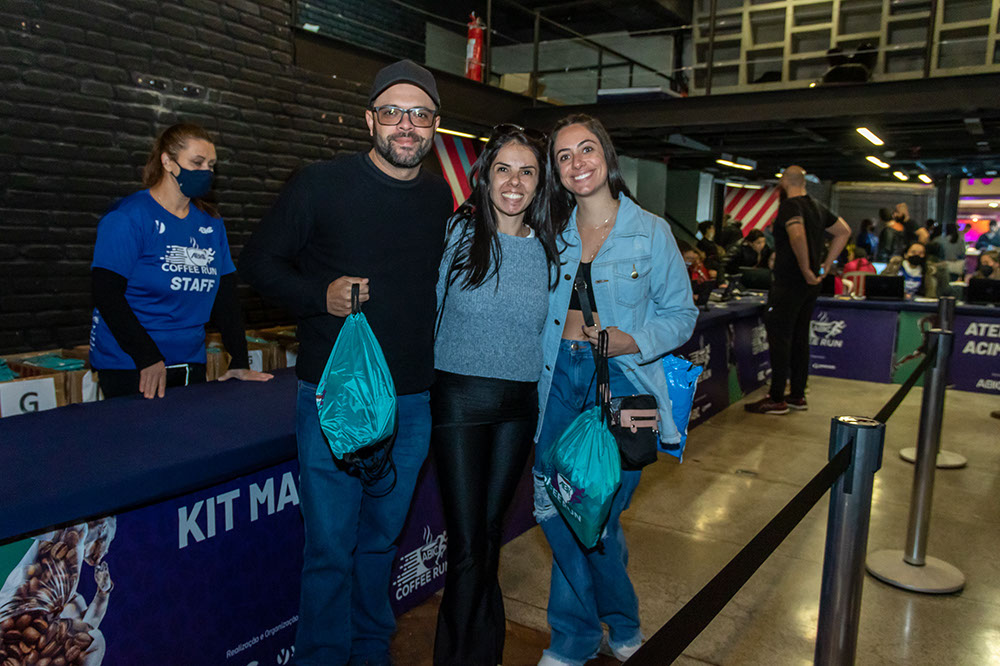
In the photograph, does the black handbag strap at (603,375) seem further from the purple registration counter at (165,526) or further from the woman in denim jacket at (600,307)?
the purple registration counter at (165,526)

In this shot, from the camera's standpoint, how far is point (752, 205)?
18.9 m

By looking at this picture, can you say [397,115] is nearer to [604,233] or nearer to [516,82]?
[604,233]

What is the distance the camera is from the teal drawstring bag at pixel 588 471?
160 centimetres

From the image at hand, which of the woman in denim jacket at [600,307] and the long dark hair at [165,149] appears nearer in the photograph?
the woman in denim jacket at [600,307]

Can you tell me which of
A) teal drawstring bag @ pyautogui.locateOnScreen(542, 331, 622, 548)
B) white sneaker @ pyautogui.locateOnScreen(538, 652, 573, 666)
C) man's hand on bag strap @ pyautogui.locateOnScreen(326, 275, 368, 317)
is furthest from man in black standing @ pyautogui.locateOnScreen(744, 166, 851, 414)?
man's hand on bag strap @ pyautogui.locateOnScreen(326, 275, 368, 317)

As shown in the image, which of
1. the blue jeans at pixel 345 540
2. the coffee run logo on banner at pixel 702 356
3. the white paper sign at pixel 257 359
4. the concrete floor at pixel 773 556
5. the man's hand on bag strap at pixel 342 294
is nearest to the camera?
the man's hand on bag strap at pixel 342 294

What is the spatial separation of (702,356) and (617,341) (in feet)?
11.0

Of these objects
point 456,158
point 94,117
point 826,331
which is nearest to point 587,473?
point 94,117

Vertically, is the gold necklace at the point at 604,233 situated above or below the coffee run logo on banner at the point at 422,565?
above

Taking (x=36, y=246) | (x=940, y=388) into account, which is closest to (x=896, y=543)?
(x=940, y=388)

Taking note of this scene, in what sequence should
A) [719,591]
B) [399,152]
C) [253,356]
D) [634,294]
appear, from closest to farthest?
[719,591] < [399,152] < [634,294] < [253,356]

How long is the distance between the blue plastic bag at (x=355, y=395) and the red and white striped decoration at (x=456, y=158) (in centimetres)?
680

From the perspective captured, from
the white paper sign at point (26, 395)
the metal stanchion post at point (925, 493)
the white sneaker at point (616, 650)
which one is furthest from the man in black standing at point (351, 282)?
the metal stanchion post at point (925, 493)

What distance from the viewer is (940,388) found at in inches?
111
